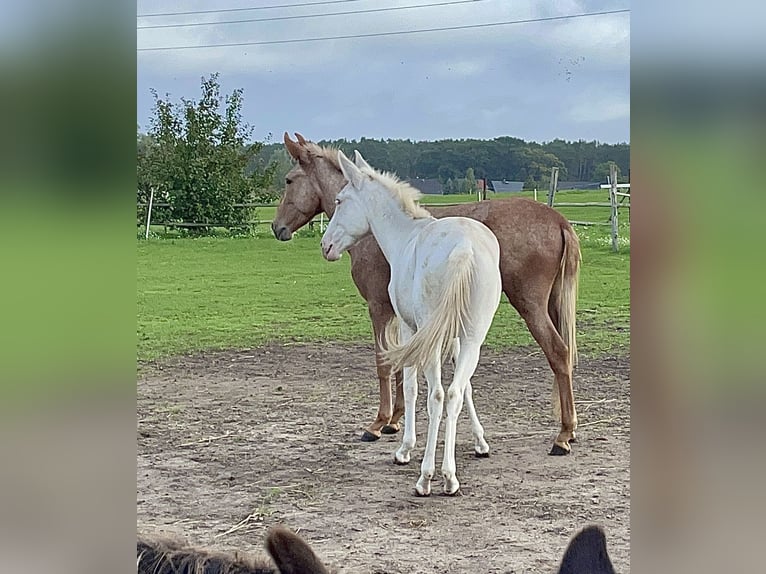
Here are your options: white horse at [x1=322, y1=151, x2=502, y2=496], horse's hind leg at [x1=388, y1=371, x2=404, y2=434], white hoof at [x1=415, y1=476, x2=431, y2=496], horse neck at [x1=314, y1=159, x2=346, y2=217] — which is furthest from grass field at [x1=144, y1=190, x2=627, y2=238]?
white hoof at [x1=415, y1=476, x2=431, y2=496]

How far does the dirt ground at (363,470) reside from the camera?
236 centimetres

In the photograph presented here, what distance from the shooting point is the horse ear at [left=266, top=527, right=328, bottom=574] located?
1.15m

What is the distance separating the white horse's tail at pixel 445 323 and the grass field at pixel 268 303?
160 centimetres

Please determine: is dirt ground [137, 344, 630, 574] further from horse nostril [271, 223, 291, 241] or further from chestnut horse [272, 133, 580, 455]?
horse nostril [271, 223, 291, 241]

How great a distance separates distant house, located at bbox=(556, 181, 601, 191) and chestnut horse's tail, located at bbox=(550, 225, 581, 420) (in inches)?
6.5

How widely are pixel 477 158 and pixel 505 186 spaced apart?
17 cm

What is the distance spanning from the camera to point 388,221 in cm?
274

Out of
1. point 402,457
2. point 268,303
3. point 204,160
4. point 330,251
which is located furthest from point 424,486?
point 268,303

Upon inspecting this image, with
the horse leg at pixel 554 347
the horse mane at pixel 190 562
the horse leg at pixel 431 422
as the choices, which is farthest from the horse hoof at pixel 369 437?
the horse mane at pixel 190 562

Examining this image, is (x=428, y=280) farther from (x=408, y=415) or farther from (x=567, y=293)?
(x=567, y=293)

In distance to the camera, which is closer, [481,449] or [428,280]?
[428,280]

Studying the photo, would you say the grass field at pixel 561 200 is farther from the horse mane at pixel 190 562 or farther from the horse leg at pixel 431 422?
the horse mane at pixel 190 562

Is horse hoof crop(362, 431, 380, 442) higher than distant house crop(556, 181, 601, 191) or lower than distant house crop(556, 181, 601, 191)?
lower

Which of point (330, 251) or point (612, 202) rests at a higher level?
point (612, 202)
